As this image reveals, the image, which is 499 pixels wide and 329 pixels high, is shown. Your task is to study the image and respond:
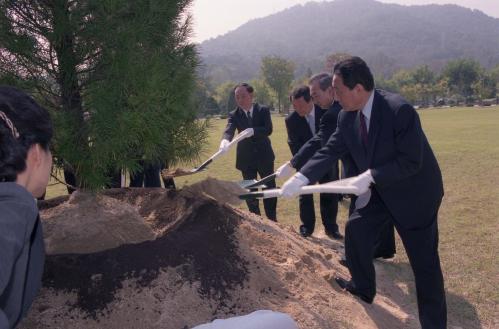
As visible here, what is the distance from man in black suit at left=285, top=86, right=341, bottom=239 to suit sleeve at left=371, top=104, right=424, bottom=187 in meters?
2.32

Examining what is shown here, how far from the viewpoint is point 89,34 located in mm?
2750

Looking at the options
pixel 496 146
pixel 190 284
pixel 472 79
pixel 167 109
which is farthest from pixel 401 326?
pixel 472 79

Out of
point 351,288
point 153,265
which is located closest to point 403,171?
point 351,288

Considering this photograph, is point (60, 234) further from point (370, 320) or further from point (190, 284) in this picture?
point (370, 320)

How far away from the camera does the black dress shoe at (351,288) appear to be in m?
3.54

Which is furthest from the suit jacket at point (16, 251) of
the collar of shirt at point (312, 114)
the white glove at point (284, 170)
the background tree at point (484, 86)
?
the background tree at point (484, 86)

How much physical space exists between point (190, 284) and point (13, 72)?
1730 mm

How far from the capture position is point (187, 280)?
287cm

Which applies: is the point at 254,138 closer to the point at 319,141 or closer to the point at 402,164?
the point at 319,141

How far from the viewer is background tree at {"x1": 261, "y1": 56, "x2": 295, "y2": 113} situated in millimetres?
68000

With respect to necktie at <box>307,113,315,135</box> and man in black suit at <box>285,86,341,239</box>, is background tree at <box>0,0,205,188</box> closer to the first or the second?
man in black suit at <box>285,86,341,239</box>

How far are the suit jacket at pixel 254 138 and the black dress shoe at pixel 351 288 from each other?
2.52m

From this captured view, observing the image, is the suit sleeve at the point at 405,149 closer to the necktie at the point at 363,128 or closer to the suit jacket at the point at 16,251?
the necktie at the point at 363,128

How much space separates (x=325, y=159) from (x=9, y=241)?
3.03m
